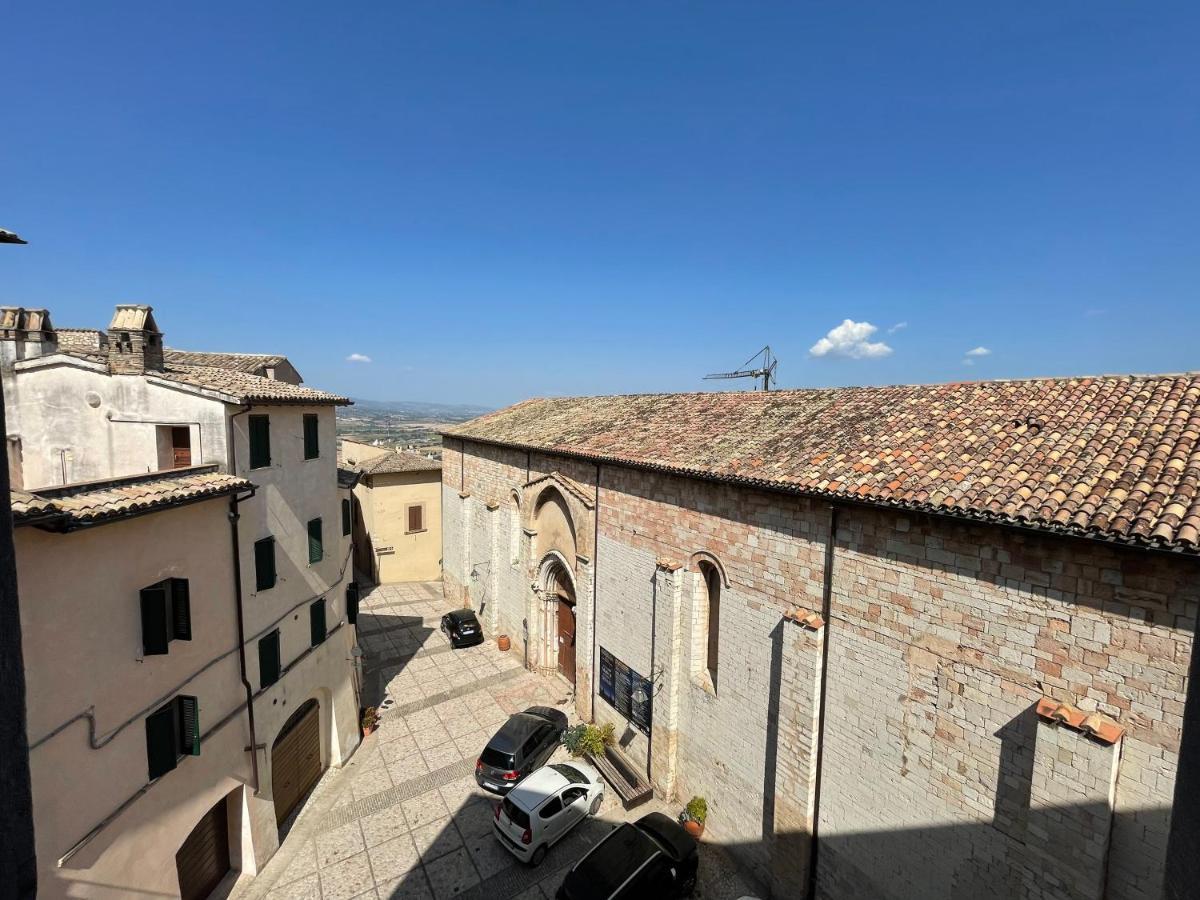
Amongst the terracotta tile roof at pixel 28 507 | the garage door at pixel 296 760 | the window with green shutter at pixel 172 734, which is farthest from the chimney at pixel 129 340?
the garage door at pixel 296 760

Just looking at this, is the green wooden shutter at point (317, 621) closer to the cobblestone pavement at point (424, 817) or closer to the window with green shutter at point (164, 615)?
Answer: the cobblestone pavement at point (424, 817)

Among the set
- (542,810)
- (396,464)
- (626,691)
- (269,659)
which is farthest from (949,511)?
(396,464)

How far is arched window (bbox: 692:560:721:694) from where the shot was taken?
13.8 m

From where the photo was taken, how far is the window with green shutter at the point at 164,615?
932 cm

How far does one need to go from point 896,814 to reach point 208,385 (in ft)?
51.3

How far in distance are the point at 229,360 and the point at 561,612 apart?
1633 cm

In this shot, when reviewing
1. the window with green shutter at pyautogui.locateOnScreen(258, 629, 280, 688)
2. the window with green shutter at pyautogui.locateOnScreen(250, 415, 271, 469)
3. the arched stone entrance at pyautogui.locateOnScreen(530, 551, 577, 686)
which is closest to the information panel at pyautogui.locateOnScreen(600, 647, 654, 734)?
the arched stone entrance at pyautogui.locateOnScreen(530, 551, 577, 686)

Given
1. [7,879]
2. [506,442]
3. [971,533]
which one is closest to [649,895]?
[971,533]

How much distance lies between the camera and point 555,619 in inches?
846

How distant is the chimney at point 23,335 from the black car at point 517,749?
47.0 ft

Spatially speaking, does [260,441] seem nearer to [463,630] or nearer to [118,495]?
[118,495]

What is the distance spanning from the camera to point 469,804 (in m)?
14.7

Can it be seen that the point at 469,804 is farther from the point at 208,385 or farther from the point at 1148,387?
the point at 1148,387

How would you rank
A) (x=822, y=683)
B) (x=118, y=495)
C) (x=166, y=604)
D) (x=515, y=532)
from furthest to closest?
(x=515, y=532) → (x=822, y=683) → (x=166, y=604) → (x=118, y=495)
